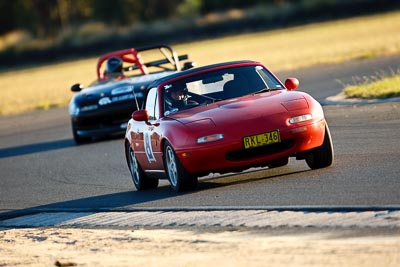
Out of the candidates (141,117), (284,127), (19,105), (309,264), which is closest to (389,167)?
(284,127)

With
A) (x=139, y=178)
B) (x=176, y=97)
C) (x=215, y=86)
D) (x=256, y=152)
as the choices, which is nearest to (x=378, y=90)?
(x=139, y=178)

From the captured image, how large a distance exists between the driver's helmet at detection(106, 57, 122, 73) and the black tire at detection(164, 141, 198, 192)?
10.3 meters

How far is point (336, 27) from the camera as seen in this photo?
63656mm

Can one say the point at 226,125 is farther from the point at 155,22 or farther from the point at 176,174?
the point at 155,22

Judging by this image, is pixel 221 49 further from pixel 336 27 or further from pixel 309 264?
pixel 309 264

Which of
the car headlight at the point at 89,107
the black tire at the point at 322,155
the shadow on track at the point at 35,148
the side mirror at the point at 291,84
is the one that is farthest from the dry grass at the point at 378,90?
the black tire at the point at 322,155

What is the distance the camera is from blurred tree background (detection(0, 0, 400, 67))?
7200 centimetres

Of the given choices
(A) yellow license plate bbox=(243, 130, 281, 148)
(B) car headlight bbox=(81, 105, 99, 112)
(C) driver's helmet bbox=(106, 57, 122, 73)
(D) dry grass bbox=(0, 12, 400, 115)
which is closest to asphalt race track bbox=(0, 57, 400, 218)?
(A) yellow license plate bbox=(243, 130, 281, 148)

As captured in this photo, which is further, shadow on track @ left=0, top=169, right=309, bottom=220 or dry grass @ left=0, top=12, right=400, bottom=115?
dry grass @ left=0, top=12, right=400, bottom=115

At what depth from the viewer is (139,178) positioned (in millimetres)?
13344

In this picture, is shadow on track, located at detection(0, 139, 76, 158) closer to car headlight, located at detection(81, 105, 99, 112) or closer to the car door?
car headlight, located at detection(81, 105, 99, 112)

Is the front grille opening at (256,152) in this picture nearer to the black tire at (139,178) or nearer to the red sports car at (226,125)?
the red sports car at (226,125)

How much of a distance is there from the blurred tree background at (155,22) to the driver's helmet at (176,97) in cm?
5552

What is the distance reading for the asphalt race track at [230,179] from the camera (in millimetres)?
10320
